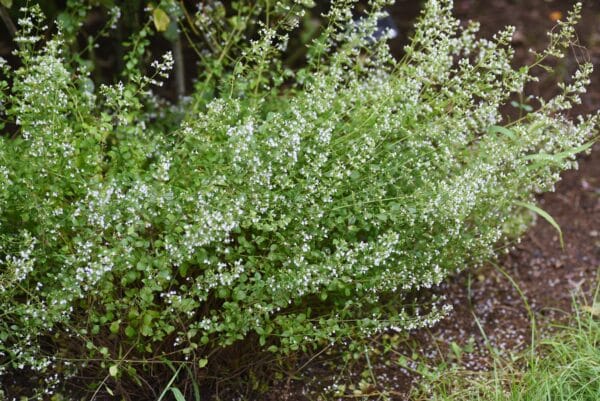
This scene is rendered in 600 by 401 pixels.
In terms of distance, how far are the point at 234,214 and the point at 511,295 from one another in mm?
1883

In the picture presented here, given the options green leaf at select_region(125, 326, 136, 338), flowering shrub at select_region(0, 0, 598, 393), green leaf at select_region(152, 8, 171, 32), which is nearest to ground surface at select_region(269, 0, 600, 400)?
flowering shrub at select_region(0, 0, 598, 393)

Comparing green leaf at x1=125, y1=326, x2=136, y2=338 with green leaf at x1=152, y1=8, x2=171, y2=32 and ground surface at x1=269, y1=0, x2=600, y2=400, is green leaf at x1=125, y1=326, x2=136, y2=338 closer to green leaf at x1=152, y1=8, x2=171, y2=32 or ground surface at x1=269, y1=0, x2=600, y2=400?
ground surface at x1=269, y1=0, x2=600, y2=400

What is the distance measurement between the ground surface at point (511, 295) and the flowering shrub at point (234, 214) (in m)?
0.30

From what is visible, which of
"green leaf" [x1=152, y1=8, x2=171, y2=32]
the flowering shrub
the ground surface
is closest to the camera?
the flowering shrub

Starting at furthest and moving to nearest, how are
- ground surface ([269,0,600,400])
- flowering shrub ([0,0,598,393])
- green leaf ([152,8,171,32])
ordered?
1. green leaf ([152,8,171,32])
2. ground surface ([269,0,600,400])
3. flowering shrub ([0,0,598,393])

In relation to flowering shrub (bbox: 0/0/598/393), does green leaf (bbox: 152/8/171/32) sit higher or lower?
higher

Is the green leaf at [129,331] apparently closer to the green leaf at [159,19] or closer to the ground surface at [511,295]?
the ground surface at [511,295]

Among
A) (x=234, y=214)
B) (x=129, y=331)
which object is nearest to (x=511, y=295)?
(x=234, y=214)

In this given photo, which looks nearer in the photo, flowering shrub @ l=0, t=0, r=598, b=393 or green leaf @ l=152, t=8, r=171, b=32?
flowering shrub @ l=0, t=0, r=598, b=393

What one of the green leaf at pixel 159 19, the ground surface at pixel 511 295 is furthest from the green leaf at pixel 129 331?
the green leaf at pixel 159 19

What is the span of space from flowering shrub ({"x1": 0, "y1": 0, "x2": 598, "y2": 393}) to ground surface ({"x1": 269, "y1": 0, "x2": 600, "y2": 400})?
1.00ft

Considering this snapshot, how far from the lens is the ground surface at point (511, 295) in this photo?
10.5 ft

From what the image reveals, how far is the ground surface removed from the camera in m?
3.20

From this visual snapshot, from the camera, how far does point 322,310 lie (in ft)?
10.0
